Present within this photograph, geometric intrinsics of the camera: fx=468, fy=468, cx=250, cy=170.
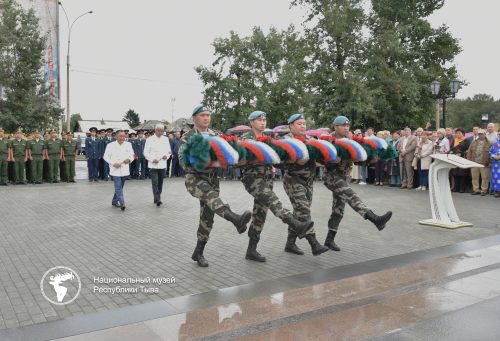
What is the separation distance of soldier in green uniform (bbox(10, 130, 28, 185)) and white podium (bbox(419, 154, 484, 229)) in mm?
14260

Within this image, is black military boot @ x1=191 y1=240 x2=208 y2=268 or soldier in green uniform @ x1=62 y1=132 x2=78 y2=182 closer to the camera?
black military boot @ x1=191 y1=240 x2=208 y2=268

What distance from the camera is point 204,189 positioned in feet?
19.0

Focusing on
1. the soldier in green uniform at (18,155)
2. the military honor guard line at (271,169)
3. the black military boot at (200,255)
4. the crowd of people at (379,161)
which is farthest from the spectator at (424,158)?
the soldier in green uniform at (18,155)

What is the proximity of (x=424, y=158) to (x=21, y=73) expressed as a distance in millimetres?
19437

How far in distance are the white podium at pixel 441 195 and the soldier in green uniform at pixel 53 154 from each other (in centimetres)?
1391

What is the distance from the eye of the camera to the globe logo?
4853mm

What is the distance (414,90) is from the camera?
28094 millimetres

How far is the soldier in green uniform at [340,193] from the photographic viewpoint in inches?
253

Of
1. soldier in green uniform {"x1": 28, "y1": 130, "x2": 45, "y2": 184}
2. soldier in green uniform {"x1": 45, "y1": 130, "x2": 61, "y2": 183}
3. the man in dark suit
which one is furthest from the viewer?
the man in dark suit

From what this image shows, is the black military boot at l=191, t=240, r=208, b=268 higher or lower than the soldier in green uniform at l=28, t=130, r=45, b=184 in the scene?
lower

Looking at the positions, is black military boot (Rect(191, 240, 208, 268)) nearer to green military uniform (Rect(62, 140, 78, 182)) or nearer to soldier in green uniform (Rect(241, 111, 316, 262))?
soldier in green uniform (Rect(241, 111, 316, 262))

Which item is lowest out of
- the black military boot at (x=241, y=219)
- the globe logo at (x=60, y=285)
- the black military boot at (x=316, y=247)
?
the globe logo at (x=60, y=285)

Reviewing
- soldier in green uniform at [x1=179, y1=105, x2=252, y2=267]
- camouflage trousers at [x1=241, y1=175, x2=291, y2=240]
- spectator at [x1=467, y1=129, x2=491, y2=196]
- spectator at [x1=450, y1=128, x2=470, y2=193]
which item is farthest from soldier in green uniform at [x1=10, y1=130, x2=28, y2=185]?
spectator at [x1=467, y1=129, x2=491, y2=196]

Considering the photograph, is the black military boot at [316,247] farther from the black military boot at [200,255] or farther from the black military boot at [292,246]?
the black military boot at [200,255]
